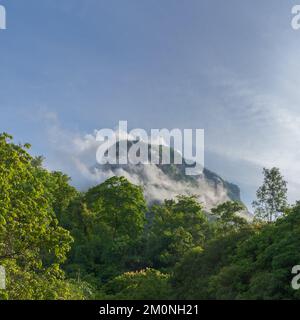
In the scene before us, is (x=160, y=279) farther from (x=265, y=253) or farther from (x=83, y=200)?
(x=83, y=200)

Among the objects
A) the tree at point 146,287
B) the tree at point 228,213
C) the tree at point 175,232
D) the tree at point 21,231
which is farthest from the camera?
the tree at point 228,213

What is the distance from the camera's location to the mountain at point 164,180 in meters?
144

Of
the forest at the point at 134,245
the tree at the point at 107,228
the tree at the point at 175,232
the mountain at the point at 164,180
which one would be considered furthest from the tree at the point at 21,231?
the mountain at the point at 164,180

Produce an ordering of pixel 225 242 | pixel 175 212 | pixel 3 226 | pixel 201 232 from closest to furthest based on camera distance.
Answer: pixel 3 226, pixel 225 242, pixel 201 232, pixel 175 212

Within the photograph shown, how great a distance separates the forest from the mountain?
8469 cm

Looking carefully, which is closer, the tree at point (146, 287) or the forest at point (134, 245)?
the forest at point (134, 245)

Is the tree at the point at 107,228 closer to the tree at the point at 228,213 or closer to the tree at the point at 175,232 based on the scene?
the tree at the point at 175,232

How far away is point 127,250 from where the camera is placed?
3822 centimetres

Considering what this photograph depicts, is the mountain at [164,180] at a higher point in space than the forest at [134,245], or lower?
higher

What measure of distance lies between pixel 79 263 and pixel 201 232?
→ 9530mm

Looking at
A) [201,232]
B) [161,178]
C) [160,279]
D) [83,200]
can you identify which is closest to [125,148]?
[161,178]

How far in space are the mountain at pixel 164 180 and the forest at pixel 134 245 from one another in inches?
3334

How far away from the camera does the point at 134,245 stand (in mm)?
38594

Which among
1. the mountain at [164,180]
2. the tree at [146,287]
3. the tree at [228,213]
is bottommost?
the tree at [146,287]
